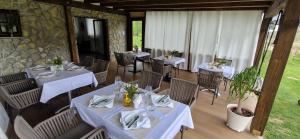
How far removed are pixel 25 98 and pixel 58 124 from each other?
1123 millimetres

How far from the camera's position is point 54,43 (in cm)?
460

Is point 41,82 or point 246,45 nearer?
point 41,82

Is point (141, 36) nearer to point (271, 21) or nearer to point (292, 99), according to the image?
point (271, 21)

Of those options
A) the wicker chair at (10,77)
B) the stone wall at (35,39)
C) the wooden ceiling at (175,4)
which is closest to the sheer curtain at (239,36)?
the wooden ceiling at (175,4)

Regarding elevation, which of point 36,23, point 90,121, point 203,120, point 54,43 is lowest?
point 203,120

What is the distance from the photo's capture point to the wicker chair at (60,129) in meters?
1.28

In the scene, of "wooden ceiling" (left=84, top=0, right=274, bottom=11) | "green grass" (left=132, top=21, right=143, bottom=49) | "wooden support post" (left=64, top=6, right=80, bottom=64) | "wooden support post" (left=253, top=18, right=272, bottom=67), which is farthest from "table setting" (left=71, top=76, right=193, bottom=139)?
"green grass" (left=132, top=21, right=143, bottom=49)

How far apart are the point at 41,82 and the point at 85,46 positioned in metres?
5.88

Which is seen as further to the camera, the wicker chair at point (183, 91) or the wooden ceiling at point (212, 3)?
the wooden ceiling at point (212, 3)

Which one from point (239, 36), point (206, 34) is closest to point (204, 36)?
point (206, 34)

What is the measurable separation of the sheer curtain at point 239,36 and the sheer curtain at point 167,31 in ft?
3.94

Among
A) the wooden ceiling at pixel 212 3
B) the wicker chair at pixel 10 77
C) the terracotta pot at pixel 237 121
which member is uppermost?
the wooden ceiling at pixel 212 3

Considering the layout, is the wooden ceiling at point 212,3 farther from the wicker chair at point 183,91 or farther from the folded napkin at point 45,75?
the folded napkin at point 45,75

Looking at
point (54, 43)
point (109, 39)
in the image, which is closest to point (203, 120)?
point (54, 43)
